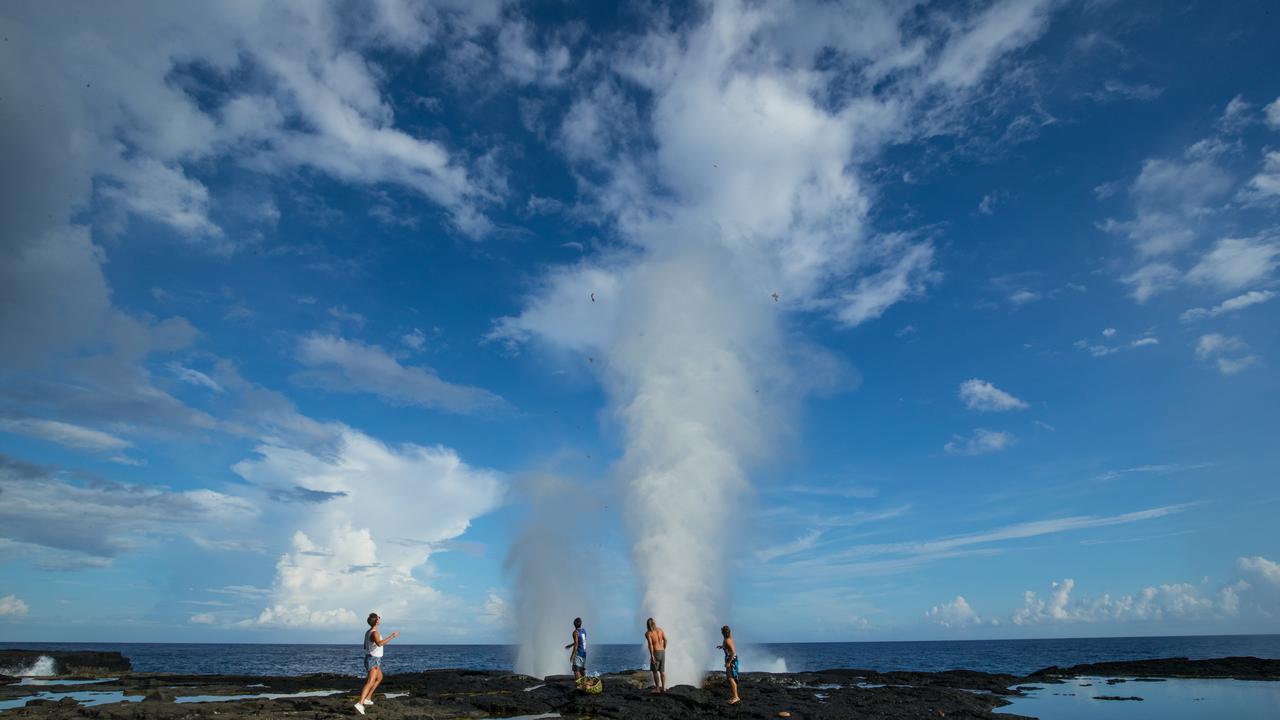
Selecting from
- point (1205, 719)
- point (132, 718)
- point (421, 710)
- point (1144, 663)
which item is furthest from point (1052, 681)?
point (132, 718)

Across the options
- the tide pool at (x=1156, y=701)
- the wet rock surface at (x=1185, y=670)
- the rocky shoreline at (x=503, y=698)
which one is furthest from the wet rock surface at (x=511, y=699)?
the wet rock surface at (x=1185, y=670)

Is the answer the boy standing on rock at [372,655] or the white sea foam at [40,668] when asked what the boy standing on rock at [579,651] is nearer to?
the boy standing on rock at [372,655]

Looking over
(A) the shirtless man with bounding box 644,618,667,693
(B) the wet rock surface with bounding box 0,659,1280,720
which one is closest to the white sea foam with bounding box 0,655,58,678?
(B) the wet rock surface with bounding box 0,659,1280,720

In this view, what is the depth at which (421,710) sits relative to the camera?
2225 centimetres

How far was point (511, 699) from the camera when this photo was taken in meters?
24.9

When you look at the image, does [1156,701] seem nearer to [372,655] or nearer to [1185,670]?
[1185,670]

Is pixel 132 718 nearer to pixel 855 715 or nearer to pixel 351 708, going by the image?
pixel 351 708

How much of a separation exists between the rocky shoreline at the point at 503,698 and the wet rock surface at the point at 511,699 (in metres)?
0.05

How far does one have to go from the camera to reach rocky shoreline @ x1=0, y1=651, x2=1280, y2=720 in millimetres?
21469

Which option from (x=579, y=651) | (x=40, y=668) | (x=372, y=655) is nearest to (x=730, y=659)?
(x=579, y=651)

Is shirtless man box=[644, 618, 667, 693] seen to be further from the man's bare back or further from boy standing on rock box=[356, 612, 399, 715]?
boy standing on rock box=[356, 612, 399, 715]

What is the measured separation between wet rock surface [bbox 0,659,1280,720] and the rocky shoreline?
49 mm

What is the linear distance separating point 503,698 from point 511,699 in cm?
60

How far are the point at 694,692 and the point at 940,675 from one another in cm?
2923
